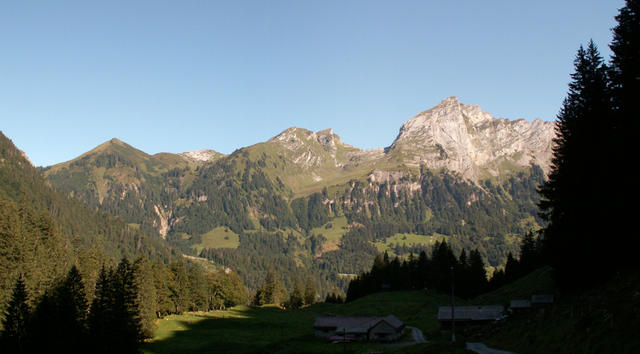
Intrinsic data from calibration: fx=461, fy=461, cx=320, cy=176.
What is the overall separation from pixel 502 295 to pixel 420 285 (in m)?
55.2

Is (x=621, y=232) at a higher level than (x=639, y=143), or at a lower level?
lower

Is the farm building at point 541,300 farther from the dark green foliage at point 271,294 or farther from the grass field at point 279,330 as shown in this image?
the dark green foliage at point 271,294

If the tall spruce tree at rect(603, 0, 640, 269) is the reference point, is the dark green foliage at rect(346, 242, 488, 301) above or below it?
below

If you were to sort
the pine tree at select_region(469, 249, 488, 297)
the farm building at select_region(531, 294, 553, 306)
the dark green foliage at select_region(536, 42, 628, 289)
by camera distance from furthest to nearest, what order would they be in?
1. the pine tree at select_region(469, 249, 488, 297)
2. the farm building at select_region(531, 294, 553, 306)
3. the dark green foliage at select_region(536, 42, 628, 289)

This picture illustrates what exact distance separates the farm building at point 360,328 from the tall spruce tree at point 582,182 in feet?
113

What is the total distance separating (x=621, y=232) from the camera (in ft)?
139

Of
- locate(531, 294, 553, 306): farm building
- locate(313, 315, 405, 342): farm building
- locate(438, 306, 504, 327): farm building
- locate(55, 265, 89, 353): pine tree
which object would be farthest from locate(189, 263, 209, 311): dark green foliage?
locate(531, 294, 553, 306): farm building

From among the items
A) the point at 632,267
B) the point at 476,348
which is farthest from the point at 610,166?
the point at 476,348

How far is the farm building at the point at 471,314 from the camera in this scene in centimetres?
7256

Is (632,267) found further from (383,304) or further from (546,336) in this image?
(383,304)

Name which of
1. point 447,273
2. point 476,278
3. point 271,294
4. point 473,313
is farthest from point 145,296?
point 271,294

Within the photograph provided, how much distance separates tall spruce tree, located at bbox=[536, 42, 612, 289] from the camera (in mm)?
44844

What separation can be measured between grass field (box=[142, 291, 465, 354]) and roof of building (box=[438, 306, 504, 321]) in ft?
13.4

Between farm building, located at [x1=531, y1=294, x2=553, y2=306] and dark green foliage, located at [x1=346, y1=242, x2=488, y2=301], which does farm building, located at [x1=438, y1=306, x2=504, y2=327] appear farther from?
dark green foliage, located at [x1=346, y1=242, x2=488, y2=301]
